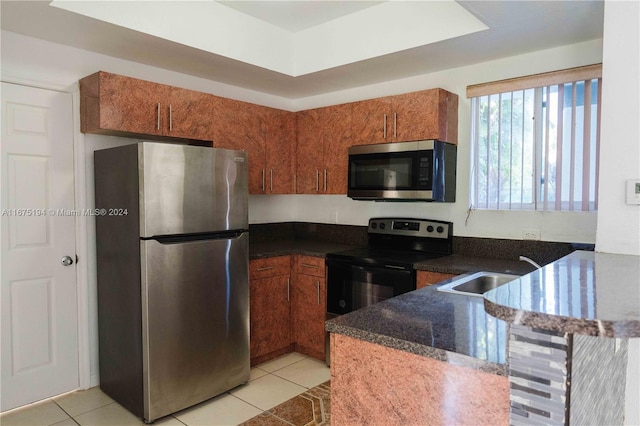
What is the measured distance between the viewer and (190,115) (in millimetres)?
3037

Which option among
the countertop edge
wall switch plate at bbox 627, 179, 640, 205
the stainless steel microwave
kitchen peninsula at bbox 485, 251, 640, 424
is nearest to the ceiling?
the stainless steel microwave

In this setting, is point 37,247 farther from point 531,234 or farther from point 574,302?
point 531,234

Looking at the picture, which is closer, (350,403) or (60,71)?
(350,403)

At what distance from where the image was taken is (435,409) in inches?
49.1

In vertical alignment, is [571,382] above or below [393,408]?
above

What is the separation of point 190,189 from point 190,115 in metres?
0.71

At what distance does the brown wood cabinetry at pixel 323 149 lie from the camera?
3518 millimetres

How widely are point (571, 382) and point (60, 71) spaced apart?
10.4 feet

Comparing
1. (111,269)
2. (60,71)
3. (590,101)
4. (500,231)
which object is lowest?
(111,269)

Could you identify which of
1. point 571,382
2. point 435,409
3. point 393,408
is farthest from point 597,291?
point 393,408

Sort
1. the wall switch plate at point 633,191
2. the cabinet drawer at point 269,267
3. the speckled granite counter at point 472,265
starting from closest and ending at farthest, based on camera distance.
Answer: the wall switch plate at point 633,191 < the speckled granite counter at point 472,265 < the cabinet drawer at point 269,267

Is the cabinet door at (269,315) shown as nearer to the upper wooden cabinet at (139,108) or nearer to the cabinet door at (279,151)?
the cabinet door at (279,151)

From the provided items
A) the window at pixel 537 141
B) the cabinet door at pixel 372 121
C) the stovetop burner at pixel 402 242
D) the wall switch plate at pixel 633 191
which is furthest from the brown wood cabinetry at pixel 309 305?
the wall switch plate at pixel 633 191

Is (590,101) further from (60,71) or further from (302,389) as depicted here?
(60,71)
